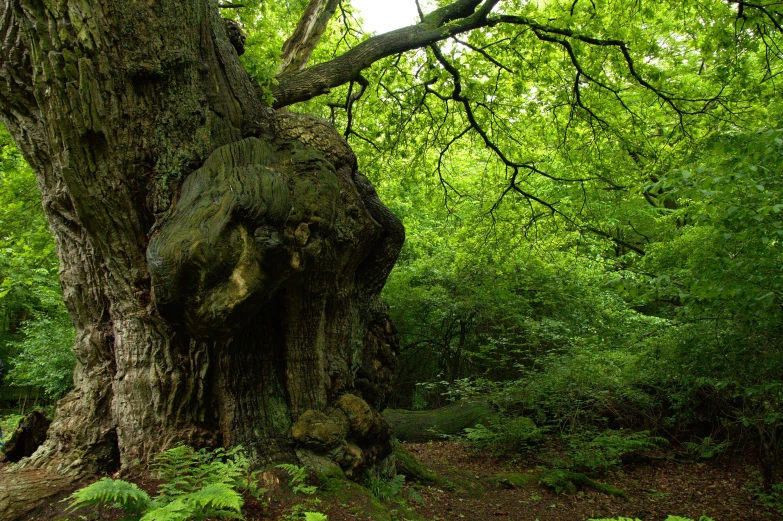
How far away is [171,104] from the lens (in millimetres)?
3602

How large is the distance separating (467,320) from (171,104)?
1017 centimetres

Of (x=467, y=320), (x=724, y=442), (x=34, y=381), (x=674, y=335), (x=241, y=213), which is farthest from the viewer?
(x=467, y=320)

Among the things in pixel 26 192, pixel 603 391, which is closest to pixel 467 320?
pixel 603 391

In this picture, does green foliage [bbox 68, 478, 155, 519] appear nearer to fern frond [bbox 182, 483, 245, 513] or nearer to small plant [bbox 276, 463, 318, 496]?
fern frond [bbox 182, 483, 245, 513]

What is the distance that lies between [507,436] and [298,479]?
17.9 feet

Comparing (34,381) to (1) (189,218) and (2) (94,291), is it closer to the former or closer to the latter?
(2) (94,291)

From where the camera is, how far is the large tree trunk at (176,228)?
314 cm

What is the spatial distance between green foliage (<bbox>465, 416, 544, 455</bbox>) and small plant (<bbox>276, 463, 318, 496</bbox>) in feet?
Answer: 17.2

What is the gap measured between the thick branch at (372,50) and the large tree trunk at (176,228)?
56.0 inches

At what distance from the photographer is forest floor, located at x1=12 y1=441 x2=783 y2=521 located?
3.43 meters

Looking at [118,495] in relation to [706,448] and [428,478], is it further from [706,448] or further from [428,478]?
[706,448]

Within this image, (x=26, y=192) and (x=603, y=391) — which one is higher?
(x=26, y=192)

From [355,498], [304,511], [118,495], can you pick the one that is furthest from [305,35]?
[118,495]

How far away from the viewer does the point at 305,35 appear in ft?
26.8
